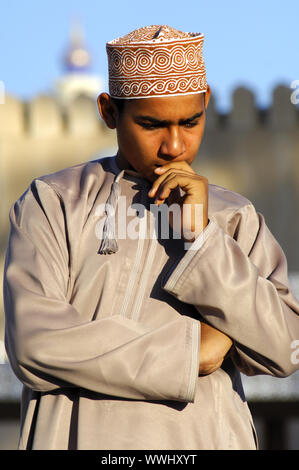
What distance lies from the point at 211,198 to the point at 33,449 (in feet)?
1.95

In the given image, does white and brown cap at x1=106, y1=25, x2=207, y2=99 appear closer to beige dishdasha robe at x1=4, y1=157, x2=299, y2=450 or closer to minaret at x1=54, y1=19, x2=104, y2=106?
beige dishdasha robe at x1=4, y1=157, x2=299, y2=450

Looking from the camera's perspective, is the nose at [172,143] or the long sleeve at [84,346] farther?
the nose at [172,143]

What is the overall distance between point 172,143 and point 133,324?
339 millimetres

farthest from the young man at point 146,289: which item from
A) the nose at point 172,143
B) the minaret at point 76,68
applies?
the minaret at point 76,68

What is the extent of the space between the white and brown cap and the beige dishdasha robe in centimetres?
23

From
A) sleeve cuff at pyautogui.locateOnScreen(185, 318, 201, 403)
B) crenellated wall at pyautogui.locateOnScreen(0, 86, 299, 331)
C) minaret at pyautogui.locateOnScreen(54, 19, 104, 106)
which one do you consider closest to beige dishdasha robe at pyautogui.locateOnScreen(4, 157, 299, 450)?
sleeve cuff at pyautogui.locateOnScreen(185, 318, 201, 403)

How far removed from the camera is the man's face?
1980 millimetres

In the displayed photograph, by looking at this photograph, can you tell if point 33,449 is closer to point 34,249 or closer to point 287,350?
point 34,249

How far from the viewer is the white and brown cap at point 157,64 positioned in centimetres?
202

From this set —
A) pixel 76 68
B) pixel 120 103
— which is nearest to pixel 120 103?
pixel 120 103

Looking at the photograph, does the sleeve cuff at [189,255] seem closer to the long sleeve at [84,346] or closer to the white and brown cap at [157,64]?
the long sleeve at [84,346]

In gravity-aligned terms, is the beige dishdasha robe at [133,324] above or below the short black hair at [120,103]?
below

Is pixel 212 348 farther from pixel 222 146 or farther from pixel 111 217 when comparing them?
pixel 222 146

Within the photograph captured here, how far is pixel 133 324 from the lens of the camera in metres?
1.93
